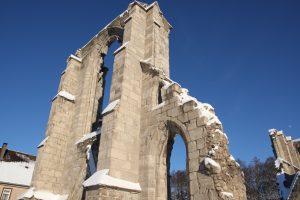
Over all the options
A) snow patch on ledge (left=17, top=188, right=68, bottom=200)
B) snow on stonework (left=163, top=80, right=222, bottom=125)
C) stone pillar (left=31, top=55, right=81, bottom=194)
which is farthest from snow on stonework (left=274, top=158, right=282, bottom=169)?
snow patch on ledge (left=17, top=188, right=68, bottom=200)

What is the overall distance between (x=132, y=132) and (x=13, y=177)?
56.7 ft

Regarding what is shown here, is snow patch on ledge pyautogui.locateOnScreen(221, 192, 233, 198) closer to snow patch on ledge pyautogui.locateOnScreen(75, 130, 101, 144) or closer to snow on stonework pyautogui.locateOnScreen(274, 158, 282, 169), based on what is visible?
snow patch on ledge pyautogui.locateOnScreen(75, 130, 101, 144)

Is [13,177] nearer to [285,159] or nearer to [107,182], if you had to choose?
[107,182]

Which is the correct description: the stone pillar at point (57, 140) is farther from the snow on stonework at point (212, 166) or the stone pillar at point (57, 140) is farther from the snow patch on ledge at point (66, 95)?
the snow on stonework at point (212, 166)

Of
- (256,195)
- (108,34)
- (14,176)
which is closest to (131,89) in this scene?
(108,34)

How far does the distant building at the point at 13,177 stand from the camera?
19.5 meters

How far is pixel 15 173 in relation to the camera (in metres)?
21.2

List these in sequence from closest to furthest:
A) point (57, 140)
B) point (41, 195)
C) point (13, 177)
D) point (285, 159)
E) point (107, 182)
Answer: point (107, 182) < point (41, 195) < point (57, 140) < point (285, 159) < point (13, 177)

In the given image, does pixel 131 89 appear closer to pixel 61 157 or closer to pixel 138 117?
pixel 138 117

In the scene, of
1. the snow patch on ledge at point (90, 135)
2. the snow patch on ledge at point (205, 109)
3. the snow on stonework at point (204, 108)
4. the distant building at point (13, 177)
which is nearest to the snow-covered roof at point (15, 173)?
the distant building at point (13, 177)

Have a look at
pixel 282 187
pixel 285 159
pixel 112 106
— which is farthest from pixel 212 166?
pixel 285 159

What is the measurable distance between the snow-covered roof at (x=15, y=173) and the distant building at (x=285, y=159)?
19.2 metres

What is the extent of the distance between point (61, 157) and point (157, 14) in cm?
745

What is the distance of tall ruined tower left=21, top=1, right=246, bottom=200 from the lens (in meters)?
6.13
